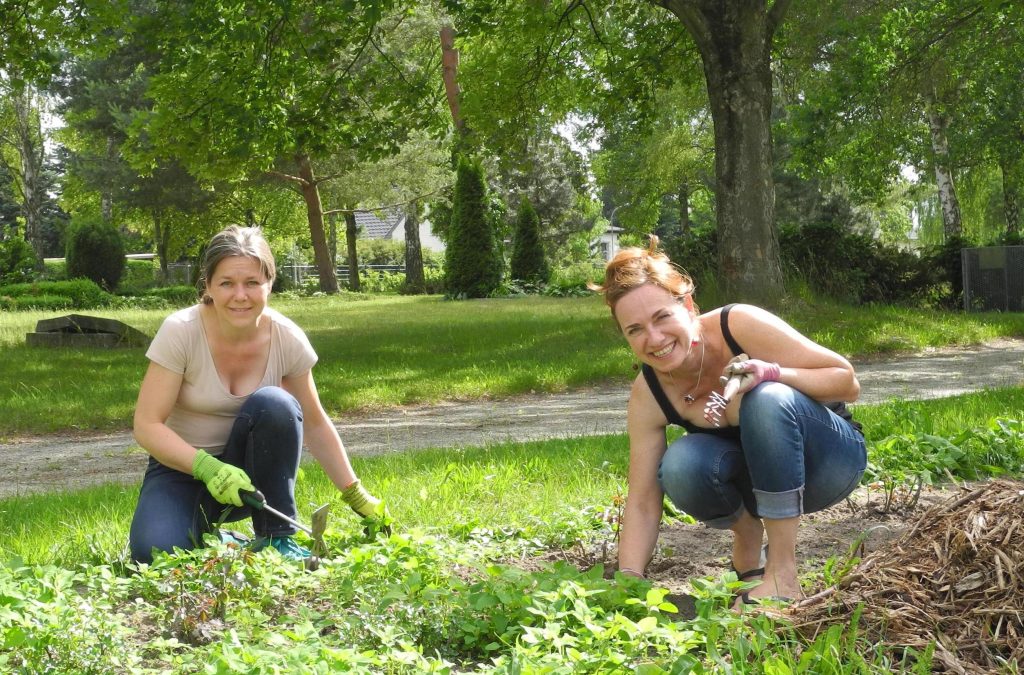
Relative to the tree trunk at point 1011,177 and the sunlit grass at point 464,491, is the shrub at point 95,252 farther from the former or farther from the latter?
the sunlit grass at point 464,491

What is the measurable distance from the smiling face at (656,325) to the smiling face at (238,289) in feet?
4.52

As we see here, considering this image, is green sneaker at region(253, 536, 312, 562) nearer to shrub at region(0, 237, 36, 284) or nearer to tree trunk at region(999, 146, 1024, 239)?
tree trunk at region(999, 146, 1024, 239)

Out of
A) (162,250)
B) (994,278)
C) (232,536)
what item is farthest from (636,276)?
(162,250)

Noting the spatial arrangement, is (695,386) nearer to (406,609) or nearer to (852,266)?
(406,609)

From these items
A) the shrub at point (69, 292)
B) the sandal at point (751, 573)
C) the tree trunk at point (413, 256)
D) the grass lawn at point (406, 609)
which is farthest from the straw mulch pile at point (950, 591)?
the tree trunk at point (413, 256)

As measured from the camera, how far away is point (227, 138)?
12242 millimetres

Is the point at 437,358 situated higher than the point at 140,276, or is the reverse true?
the point at 140,276

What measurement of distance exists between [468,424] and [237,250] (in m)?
4.70

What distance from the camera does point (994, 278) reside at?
16297 mm

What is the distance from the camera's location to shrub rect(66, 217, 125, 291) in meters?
30.4

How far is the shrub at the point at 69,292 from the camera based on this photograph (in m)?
25.6

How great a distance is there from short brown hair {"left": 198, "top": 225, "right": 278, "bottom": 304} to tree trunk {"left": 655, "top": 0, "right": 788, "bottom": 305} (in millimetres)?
9110

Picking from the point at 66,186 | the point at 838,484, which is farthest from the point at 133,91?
the point at 838,484

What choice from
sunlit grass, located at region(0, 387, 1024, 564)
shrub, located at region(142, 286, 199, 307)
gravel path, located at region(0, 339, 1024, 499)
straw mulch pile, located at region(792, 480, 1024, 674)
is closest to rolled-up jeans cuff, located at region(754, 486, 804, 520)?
straw mulch pile, located at region(792, 480, 1024, 674)
